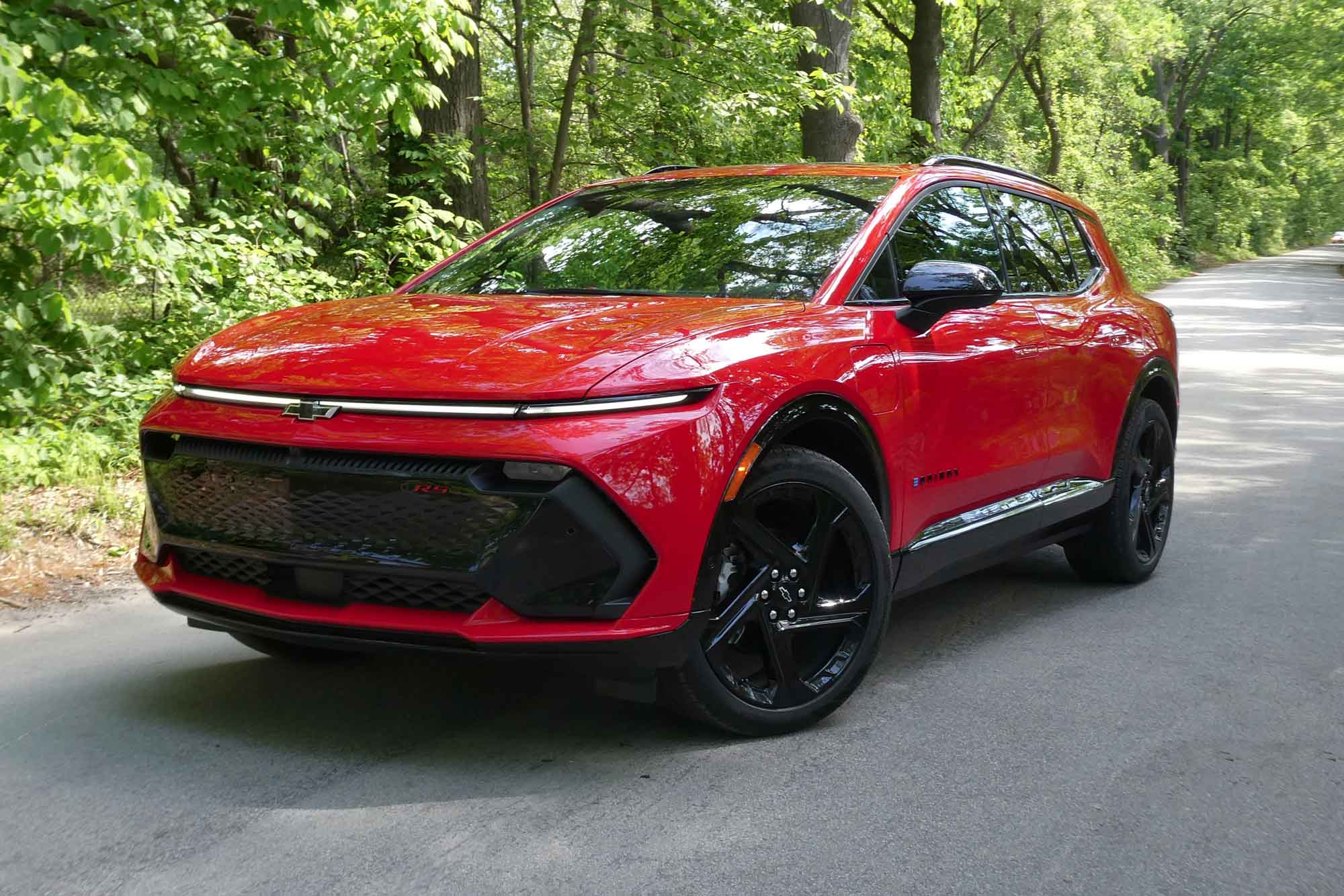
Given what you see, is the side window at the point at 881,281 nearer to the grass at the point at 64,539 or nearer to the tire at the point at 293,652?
the tire at the point at 293,652

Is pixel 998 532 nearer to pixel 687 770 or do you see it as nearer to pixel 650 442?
pixel 687 770

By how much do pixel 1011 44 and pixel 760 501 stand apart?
32.7 meters

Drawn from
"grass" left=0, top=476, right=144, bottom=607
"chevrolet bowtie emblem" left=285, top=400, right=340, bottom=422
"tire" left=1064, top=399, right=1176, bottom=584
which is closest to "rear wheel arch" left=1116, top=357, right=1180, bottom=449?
"tire" left=1064, top=399, right=1176, bottom=584

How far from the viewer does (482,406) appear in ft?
10.6

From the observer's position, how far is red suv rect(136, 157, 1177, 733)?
3244 millimetres

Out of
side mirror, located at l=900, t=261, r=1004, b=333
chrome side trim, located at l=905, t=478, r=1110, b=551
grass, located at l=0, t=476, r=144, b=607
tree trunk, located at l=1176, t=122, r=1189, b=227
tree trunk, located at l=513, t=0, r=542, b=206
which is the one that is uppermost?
tree trunk, located at l=513, t=0, r=542, b=206

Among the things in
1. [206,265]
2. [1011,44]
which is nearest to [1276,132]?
[1011,44]

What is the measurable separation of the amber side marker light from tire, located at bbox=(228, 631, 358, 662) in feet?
5.06

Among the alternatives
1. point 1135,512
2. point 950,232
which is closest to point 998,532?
point 950,232

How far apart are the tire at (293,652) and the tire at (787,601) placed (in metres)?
1.35

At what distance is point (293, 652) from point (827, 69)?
42.2 feet

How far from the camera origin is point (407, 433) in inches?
128

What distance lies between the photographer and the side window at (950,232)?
460 cm

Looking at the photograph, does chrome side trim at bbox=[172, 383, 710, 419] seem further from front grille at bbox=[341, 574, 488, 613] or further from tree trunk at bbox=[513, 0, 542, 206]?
tree trunk at bbox=[513, 0, 542, 206]
